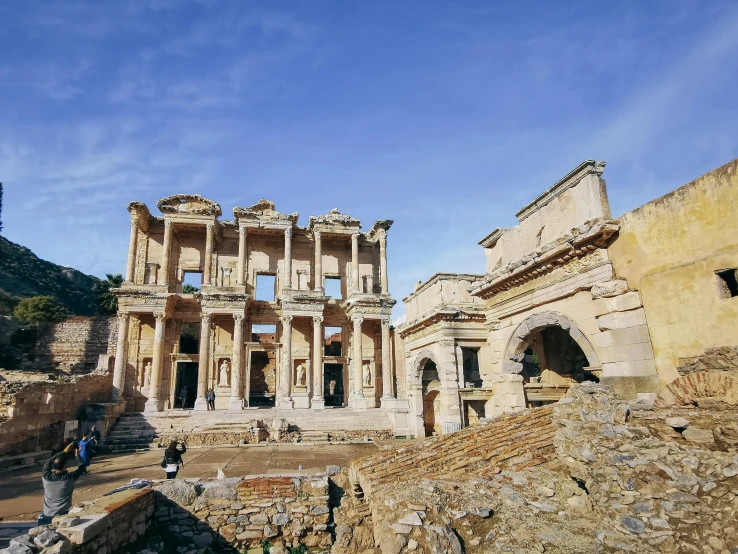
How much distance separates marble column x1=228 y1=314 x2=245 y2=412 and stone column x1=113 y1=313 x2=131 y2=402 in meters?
5.72

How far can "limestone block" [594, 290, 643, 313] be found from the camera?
6.77m

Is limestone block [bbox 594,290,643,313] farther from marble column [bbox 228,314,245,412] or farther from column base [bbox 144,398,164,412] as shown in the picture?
column base [bbox 144,398,164,412]

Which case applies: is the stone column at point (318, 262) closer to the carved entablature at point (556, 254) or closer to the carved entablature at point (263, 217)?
the carved entablature at point (263, 217)

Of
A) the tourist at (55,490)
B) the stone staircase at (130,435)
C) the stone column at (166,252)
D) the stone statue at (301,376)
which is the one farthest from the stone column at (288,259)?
the tourist at (55,490)

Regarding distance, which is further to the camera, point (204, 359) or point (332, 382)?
point (332, 382)

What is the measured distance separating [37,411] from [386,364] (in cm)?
1661

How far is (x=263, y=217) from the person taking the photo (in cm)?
2759

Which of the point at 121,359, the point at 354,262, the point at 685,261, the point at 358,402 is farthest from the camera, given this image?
the point at 354,262

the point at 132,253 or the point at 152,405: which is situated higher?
the point at 132,253

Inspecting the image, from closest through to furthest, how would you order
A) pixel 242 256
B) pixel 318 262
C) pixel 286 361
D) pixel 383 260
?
pixel 286 361 < pixel 242 256 < pixel 318 262 < pixel 383 260

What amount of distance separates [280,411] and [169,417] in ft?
17.9

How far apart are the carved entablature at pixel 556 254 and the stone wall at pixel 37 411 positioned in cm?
1599

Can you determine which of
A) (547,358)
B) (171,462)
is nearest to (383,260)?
(547,358)

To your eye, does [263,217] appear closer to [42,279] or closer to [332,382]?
[332,382]
